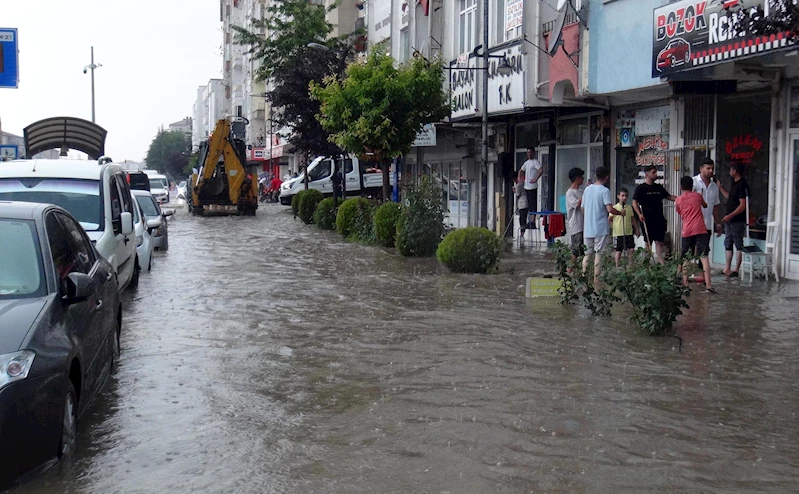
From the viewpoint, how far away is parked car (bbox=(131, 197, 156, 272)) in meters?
15.6

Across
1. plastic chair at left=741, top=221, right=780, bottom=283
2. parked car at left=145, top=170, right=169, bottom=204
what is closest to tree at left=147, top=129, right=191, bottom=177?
parked car at left=145, top=170, right=169, bottom=204

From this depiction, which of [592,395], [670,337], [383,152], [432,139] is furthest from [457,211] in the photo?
[592,395]

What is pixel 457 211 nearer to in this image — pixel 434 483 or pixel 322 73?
pixel 322 73

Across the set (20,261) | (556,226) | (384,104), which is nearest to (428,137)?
(384,104)

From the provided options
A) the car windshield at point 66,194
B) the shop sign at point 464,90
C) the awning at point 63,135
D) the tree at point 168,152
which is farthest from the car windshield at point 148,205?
the tree at point 168,152

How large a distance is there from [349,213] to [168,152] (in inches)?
5028

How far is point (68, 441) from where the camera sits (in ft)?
18.7

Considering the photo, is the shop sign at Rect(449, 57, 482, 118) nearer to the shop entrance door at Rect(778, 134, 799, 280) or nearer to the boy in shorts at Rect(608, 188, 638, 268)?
the boy in shorts at Rect(608, 188, 638, 268)

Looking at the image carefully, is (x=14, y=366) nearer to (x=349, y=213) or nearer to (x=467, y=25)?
(x=349, y=213)

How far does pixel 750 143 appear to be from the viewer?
1545 cm

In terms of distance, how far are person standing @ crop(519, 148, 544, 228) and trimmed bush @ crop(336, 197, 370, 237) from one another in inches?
171

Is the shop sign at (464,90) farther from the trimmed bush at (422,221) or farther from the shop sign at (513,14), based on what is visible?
the trimmed bush at (422,221)

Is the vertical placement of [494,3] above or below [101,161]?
above

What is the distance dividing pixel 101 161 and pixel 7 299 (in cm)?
716
